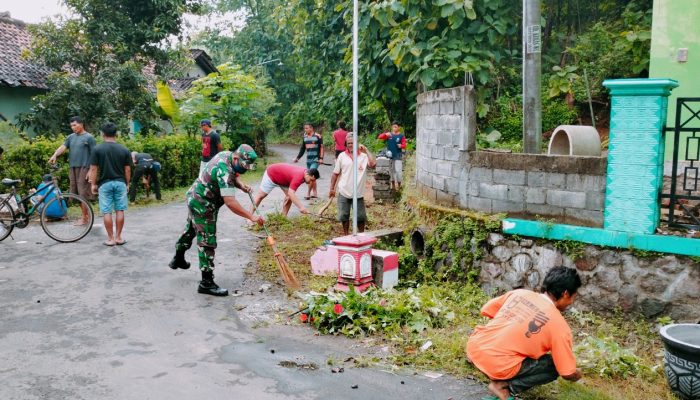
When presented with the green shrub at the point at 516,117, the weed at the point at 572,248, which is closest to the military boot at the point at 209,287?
the weed at the point at 572,248

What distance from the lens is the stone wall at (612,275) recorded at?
5.87 m

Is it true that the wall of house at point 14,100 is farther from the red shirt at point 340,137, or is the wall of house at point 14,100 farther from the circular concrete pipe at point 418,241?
the circular concrete pipe at point 418,241

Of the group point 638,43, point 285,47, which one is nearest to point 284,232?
point 638,43

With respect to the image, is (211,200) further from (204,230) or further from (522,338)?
(522,338)

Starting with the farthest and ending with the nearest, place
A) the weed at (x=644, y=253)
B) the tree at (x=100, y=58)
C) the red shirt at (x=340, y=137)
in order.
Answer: the tree at (x=100, y=58) → the red shirt at (x=340, y=137) → the weed at (x=644, y=253)

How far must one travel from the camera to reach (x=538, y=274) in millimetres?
6898

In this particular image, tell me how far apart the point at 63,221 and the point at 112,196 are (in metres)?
2.05

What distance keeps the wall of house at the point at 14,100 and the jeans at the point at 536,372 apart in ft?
52.6

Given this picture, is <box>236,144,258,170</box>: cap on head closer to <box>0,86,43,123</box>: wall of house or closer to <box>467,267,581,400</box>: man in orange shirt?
<box>467,267,581,400</box>: man in orange shirt

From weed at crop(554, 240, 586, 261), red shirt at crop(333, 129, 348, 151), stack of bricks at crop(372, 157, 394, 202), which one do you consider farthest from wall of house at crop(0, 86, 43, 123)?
weed at crop(554, 240, 586, 261)

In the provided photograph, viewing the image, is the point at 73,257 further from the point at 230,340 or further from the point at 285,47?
the point at 285,47

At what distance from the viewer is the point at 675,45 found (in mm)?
9211

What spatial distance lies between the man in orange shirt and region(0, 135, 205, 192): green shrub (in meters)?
10.9

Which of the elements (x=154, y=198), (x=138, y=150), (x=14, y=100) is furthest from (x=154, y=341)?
(x=14, y=100)
